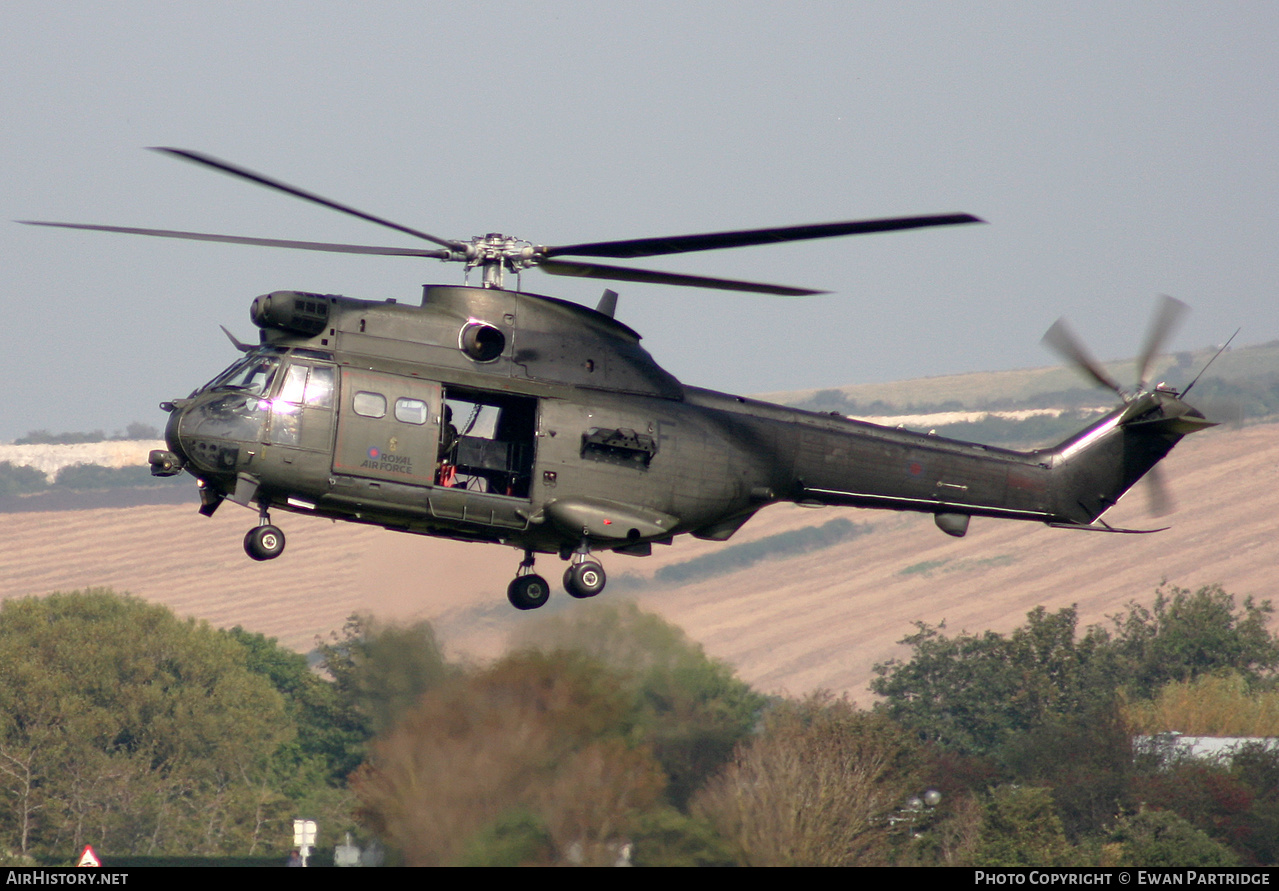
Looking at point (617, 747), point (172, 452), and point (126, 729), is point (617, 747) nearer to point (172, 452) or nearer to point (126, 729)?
point (172, 452)

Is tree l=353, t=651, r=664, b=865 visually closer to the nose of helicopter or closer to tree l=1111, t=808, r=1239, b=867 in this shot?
the nose of helicopter

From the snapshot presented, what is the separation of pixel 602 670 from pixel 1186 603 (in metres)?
70.9

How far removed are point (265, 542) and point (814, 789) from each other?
24.6 meters

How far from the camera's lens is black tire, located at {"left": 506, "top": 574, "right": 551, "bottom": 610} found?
25.8 metres

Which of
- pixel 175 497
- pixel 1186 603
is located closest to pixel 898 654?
pixel 1186 603

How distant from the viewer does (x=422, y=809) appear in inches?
1389

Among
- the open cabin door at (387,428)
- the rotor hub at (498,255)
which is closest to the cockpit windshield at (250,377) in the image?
the open cabin door at (387,428)

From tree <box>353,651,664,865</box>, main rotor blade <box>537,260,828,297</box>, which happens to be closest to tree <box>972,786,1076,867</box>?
tree <box>353,651,664,865</box>

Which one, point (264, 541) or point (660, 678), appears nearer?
point (264, 541)

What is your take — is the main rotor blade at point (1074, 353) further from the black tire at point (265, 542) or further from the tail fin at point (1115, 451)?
the black tire at point (265, 542)

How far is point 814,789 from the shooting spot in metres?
44.0

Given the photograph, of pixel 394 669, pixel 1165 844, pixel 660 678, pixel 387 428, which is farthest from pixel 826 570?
pixel 387 428

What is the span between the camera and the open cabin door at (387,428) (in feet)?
75.3

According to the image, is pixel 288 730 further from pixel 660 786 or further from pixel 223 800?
pixel 660 786
